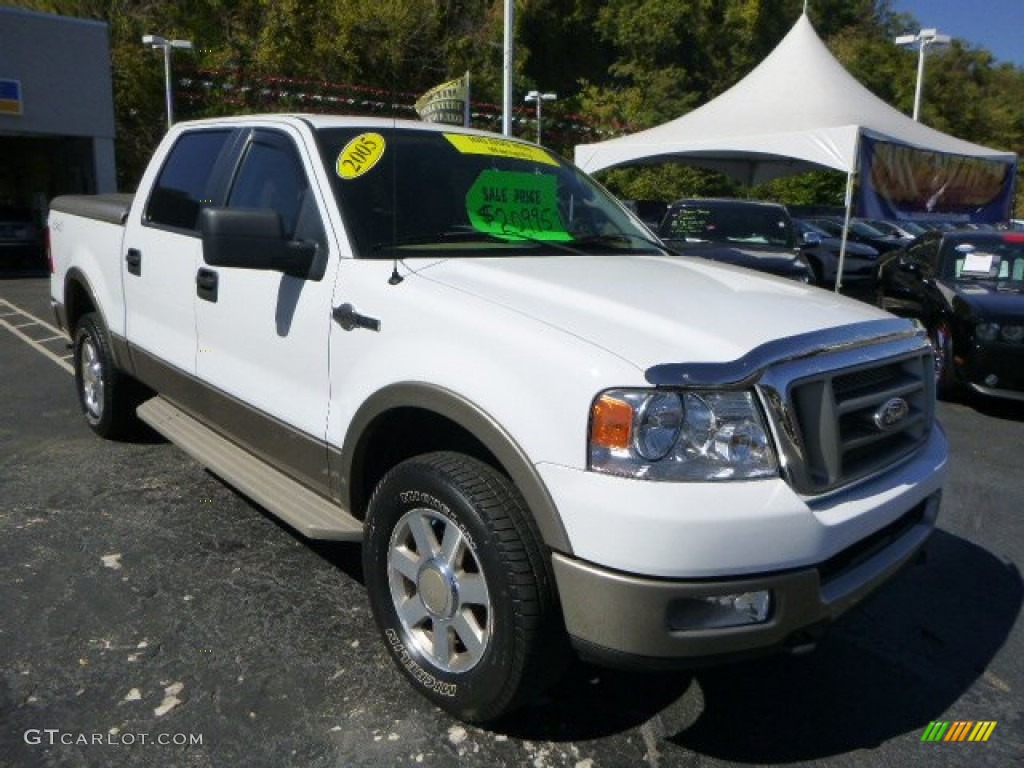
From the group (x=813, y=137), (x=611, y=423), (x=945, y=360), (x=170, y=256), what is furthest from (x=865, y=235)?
(x=611, y=423)

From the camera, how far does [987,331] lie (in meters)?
7.00

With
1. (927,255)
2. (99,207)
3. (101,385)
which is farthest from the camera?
(927,255)

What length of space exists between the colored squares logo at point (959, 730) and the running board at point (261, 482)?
1935 millimetres

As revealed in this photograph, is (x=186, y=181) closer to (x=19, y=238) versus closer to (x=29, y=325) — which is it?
(x=29, y=325)

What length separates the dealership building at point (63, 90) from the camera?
1767 centimetres

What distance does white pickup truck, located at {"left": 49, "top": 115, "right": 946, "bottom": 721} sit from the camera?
2250 mm

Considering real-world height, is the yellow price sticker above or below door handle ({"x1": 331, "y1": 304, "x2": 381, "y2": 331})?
above

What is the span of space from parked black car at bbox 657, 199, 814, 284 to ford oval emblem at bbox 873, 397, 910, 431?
789 cm

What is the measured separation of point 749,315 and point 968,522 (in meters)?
2.73

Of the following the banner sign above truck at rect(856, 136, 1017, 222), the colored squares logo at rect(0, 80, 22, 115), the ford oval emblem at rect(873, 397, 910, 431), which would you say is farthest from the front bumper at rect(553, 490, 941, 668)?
the colored squares logo at rect(0, 80, 22, 115)

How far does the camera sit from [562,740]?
2.71 meters

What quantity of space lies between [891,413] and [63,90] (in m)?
19.8

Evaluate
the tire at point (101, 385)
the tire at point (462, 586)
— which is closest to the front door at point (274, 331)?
the tire at point (462, 586)

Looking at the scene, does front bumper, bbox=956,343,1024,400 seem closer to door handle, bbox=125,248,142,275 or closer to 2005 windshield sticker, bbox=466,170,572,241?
2005 windshield sticker, bbox=466,170,572,241
